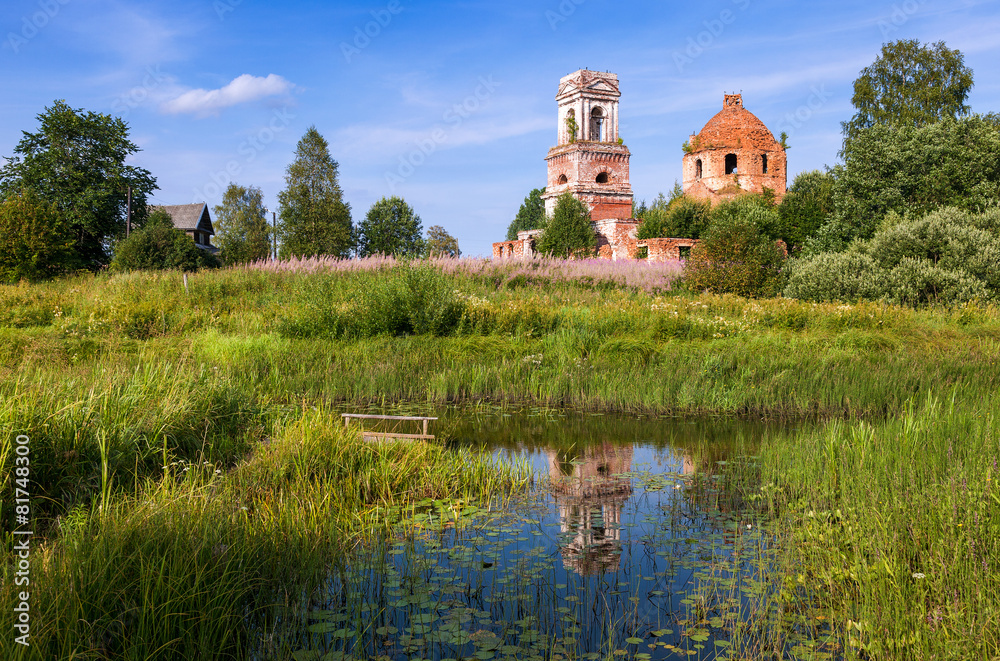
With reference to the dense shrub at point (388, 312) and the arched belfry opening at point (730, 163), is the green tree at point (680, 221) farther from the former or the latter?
the dense shrub at point (388, 312)

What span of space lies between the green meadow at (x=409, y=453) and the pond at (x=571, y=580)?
17 cm

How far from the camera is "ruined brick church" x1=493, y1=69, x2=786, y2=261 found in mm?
42188

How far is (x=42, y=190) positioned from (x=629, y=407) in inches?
1389

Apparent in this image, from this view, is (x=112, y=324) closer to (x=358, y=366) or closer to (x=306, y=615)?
(x=358, y=366)

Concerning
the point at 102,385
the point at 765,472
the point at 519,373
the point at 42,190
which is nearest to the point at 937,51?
the point at 519,373

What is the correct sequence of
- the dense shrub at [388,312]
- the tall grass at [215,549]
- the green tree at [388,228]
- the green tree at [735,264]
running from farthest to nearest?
the green tree at [388,228]
the green tree at [735,264]
the dense shrub at [388,312]
the tall grass at [215,549]

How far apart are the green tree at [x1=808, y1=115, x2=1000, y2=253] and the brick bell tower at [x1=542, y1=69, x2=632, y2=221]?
780 inches

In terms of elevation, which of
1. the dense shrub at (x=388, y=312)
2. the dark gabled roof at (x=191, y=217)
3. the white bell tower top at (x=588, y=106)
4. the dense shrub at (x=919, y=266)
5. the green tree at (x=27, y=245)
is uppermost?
→ the white bell tower top at (x=588, y=106)

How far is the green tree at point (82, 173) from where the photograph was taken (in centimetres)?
3306

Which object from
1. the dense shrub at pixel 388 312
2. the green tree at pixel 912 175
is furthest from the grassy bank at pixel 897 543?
the green tree at pixel 912 175

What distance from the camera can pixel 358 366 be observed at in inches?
408

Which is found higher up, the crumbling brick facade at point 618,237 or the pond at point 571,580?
the crumbling brick facade at point 618,237

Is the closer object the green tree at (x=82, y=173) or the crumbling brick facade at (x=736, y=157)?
the green tree at (x=82, y=173)

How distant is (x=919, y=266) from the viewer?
16203 millimetres
